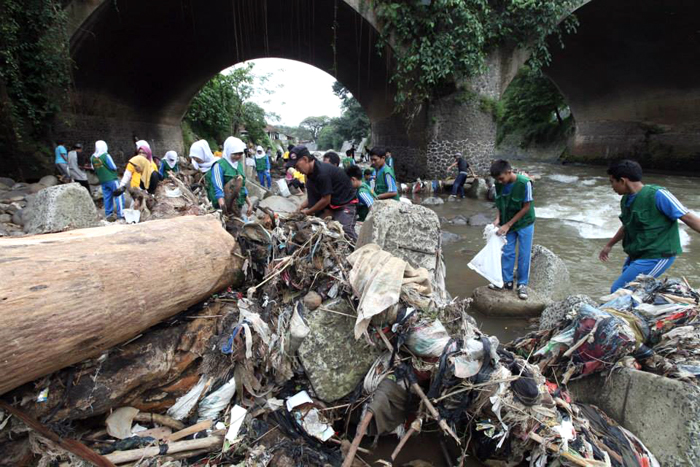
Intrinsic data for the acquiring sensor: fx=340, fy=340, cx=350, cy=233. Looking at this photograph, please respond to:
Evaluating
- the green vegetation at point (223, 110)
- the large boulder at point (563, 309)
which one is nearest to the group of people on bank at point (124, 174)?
the large boulder at point (563, 309)

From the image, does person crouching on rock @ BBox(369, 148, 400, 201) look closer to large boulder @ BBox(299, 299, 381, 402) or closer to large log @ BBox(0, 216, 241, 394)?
large boulder @ BBox(299, 299, 381, 402)

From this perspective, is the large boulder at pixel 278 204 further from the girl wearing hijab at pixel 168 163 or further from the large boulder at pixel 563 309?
the large boulder at pixel 563 309

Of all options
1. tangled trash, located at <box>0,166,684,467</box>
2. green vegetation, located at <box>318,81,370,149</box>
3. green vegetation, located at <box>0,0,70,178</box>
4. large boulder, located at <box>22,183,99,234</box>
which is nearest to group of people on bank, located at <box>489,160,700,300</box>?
tangled trash, located at <box>0,166,684,467</box>

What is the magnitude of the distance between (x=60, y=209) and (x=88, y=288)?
4.18 m

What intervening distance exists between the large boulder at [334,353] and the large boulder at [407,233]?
0.84m

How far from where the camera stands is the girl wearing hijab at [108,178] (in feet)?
19.4

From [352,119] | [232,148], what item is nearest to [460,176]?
[232,148]

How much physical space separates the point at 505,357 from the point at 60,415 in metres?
2.36

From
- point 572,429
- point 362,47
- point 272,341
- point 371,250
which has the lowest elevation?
point 572,429

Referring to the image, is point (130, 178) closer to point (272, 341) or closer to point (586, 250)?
point (272, 341)

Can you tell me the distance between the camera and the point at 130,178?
539 cm

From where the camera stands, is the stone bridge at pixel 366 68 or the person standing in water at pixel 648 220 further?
the stone bridge at pixel 366 68

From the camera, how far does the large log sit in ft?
4.75

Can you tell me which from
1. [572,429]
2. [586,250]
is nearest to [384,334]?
[572,429]
